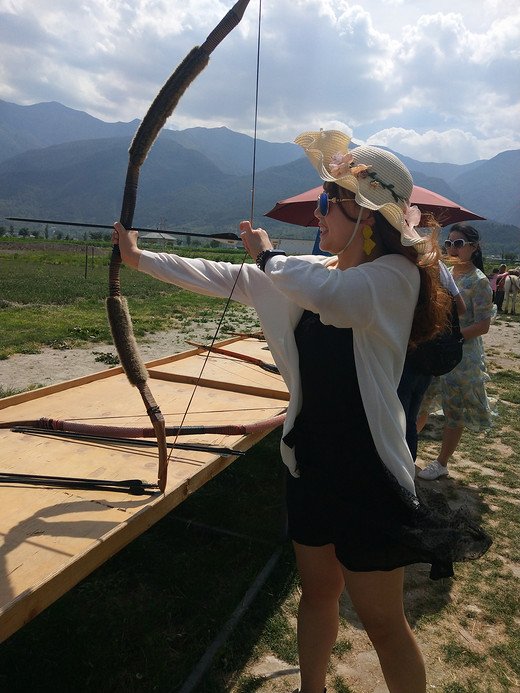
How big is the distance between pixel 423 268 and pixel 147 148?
4.36ft

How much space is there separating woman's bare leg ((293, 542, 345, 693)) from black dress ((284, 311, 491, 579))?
3.9 inches

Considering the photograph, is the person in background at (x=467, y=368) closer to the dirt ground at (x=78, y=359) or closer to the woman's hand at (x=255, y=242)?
the woman's hand at (x=255, y=242)

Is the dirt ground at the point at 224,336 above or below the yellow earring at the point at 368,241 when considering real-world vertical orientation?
below

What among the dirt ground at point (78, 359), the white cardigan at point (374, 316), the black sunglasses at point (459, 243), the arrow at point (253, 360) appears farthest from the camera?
the dirt ground at point (78, 359)

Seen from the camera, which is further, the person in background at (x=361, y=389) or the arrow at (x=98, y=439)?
the arrow at (x=98, y=439)

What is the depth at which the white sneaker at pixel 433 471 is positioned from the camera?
451 cm

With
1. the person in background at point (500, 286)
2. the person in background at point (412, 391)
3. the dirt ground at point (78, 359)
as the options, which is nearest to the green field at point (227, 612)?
the person in background at point (412, 391)

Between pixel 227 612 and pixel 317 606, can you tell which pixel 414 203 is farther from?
pixel 317 606

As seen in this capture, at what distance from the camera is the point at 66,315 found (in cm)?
1256

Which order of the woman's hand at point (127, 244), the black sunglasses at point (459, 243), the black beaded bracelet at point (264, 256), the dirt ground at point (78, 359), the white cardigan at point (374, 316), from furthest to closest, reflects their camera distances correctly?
the dirt ground at point (78, 359) < the black sunglasses at point (459, 243) < the woman's hand at point (127, 244) < the black beaded bracelet at point (264, 256) < the white cardigan at point (374, 316)

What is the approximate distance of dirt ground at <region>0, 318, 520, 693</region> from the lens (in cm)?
233

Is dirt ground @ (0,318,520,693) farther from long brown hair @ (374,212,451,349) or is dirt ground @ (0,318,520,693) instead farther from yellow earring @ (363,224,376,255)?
yellow earring @ (363,224,376,255)

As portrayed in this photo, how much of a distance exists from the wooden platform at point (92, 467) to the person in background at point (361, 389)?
670mm

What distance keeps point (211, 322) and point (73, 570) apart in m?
12.0
